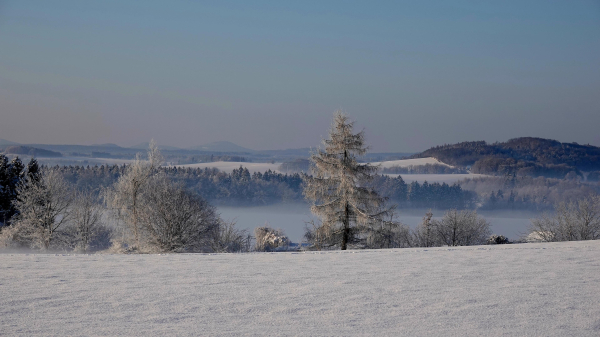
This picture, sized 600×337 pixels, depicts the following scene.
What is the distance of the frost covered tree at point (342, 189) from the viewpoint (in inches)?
1001

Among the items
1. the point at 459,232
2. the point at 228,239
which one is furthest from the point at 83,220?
the point at 459,232

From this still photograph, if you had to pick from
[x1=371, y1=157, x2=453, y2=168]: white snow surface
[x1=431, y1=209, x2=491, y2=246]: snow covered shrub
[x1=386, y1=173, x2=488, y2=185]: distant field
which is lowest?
[x1=431, y1=209, x2=491, y2=246]: snow covered shrub

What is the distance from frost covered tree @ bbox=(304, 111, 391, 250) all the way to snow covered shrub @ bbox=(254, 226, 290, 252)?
22.7 meters

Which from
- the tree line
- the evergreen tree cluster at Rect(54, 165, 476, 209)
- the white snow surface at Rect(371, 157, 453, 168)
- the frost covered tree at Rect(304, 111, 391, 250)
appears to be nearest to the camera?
the frost covered tree at Rect(304, 111, 391, 250)

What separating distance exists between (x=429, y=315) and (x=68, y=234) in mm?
41648

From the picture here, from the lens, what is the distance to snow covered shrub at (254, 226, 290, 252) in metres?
48.5

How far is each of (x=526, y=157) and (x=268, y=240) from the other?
95.2 meters

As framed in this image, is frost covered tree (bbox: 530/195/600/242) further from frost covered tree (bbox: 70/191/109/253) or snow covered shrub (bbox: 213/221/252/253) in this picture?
frost covered tree (bbox: 70/191/109/253)

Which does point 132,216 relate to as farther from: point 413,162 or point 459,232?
point 413,162

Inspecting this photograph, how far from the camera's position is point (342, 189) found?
25.4 m

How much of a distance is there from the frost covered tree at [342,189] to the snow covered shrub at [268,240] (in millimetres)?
22664

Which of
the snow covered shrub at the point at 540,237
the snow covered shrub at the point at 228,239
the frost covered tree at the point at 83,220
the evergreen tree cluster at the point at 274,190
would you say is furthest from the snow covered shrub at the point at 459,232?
the evergreen tree cluster at the point at 274,190

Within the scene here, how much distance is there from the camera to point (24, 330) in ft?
17.3

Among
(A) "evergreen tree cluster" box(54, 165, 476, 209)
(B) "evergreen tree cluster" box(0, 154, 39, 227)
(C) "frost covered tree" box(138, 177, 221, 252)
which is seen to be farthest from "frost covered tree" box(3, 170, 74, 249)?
(A) "evergreen tree cluster" box(54, 165, 476, 209)
